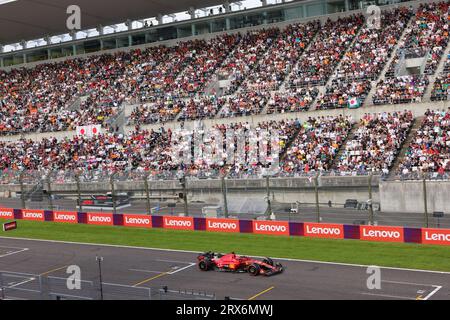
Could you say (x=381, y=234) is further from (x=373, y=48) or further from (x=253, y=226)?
(x=373, y=48)

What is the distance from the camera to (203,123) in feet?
155

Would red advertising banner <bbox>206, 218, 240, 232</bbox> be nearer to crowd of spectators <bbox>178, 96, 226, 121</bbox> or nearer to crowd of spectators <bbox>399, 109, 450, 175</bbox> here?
crowd of spectators <bbox>399, 109, 450, 175</bbox>

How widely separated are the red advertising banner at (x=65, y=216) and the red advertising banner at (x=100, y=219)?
106cm

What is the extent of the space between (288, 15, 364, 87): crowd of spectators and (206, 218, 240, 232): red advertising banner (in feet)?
57.7

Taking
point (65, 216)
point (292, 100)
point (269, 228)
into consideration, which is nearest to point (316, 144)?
point (292, 100)

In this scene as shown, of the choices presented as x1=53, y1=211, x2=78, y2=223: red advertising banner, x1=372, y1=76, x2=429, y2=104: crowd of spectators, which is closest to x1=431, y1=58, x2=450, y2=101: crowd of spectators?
x1=372, y1=76, x2=429, y2=104: crowd of spectators

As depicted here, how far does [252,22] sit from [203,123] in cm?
1574

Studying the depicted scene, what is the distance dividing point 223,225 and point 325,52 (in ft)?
71.9

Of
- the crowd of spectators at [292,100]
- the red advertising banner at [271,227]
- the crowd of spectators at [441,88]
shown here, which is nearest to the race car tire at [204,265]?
the red advertising banner at [271,227]

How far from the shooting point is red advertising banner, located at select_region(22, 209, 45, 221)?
4012cm

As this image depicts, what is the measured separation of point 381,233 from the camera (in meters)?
28.2

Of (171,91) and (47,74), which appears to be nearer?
(171,91)

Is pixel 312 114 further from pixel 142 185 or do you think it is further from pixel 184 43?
pixel 184 43
